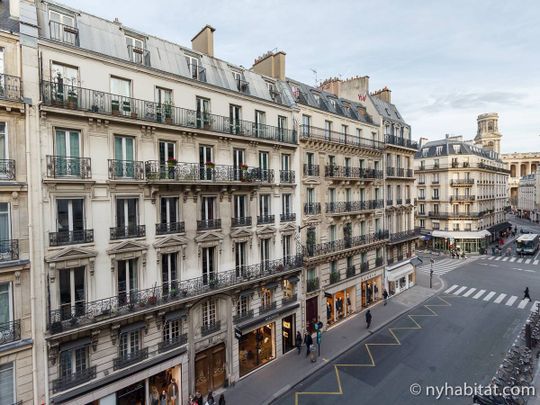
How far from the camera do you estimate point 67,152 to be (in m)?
12.9

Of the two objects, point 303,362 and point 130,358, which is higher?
point 130,358

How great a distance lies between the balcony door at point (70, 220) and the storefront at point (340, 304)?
1783 centimetres

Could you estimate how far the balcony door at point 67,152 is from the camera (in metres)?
12.7

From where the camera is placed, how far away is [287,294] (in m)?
22.0

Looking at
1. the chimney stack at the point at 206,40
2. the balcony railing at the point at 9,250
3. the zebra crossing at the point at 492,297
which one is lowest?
the zebra crossing at the point at 492,297

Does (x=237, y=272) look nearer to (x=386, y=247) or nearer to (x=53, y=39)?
(x=53, y=39)

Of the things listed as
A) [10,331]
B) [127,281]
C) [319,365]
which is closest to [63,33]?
[127,281]

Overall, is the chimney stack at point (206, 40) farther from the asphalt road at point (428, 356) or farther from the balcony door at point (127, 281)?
the asphalt road at point (428, 356)

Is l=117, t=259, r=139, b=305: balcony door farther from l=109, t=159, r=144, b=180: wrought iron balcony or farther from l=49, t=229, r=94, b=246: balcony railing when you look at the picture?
l=109, t=159, r=144, b=180: wrought iron balcony

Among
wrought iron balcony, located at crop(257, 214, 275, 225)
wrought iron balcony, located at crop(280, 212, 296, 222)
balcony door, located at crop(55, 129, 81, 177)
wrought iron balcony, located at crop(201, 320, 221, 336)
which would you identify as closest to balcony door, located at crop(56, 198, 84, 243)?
balcony door, located at crop(55, 129, 81, 177)

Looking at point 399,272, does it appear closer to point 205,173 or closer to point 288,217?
point 288,217

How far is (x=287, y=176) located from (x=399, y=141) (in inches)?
674

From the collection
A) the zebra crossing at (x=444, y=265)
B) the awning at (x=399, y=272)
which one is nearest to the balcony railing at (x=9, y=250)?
the awning at (x=399, y=272)

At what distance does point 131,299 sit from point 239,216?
7.36 m
